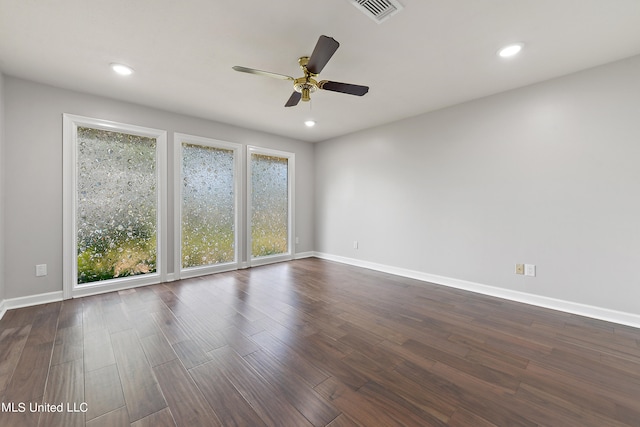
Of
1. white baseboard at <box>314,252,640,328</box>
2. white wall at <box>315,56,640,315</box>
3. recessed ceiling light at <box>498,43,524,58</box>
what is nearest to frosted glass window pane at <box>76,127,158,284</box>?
white wall at <box>315,56,640,315</box>

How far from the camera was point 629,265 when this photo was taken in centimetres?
243

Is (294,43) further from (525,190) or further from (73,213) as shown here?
(73,213)

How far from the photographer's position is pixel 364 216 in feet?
15.6

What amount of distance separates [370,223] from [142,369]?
3713mm

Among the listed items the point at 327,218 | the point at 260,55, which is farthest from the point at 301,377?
the point at 327,218

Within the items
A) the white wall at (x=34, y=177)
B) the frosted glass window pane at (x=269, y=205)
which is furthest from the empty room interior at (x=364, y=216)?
the frosted glass window pane at (x=269, y=205)

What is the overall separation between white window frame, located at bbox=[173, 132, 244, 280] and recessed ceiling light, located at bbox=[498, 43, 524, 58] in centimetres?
381

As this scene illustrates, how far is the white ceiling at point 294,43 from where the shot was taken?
183cm

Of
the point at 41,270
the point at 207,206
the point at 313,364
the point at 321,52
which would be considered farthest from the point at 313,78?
the point at 41,270

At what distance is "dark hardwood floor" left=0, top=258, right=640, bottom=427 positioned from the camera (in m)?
1.39

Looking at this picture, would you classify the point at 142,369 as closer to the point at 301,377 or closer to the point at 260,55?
the point at 301,377

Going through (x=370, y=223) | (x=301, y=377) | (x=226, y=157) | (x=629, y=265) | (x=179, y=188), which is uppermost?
(x=226, y=157)

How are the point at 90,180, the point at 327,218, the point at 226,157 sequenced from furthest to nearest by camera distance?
the point at 327,218
the point at 226,157
the point at 90,180

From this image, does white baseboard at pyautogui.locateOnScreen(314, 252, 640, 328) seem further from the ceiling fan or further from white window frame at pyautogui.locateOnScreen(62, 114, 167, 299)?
white window frame at pyautogui.locateOnScreen(62, 114, 167, 299)
